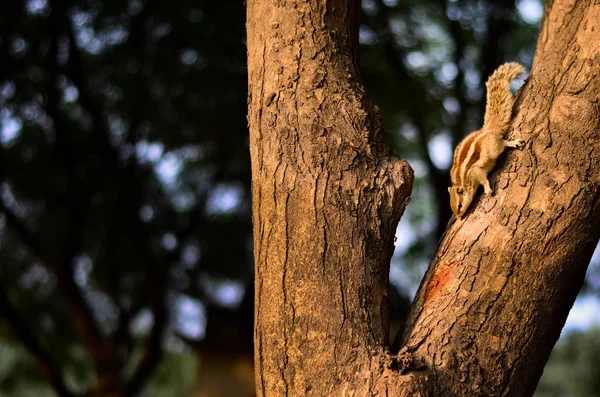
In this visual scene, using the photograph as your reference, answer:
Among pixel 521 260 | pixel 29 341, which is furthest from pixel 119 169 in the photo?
pixel 521 260

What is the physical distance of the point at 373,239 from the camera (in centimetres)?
235

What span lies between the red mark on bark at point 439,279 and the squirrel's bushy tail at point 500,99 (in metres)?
0.69

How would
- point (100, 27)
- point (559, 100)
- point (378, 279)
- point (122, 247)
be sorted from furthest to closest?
point (122, 247)
point (100, 27)
point (559, 100)
point (378, 279)

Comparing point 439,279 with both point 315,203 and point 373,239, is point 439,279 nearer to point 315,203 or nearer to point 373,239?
point 373,239

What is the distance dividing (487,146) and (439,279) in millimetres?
726

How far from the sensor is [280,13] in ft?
8.10

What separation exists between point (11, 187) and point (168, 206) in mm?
1775

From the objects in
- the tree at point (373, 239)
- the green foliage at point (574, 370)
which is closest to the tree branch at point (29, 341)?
the tree at point (373, 239)

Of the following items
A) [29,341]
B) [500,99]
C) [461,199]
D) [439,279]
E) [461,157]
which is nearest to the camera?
[439,279]

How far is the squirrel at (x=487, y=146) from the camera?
2679 millimetres

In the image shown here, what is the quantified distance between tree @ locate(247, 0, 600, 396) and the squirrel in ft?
0.52

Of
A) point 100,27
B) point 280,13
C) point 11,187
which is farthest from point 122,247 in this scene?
point 280,13

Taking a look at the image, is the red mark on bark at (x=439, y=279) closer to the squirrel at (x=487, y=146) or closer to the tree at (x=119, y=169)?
→ the squirrel at (x=487, y=146)

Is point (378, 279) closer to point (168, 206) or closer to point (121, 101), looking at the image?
point (121, 101)
